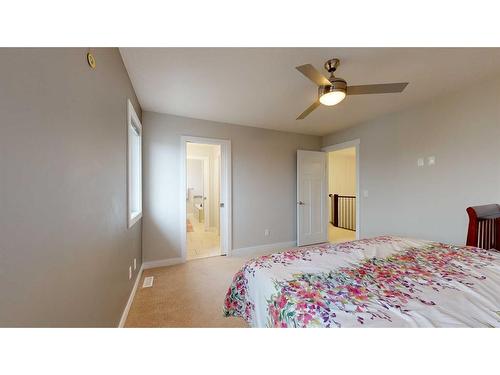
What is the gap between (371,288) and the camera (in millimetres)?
871

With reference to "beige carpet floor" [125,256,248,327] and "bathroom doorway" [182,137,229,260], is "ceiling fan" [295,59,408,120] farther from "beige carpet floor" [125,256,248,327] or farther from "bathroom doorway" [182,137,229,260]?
"beige carpet floor" [125,256,248,327]

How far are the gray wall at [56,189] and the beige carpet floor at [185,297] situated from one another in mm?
423

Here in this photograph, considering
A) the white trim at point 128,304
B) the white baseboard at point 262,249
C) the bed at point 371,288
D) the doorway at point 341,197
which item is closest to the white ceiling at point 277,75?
the bed at point 371,288

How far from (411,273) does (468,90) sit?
2471mm

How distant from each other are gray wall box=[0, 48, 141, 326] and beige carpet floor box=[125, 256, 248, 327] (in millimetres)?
423

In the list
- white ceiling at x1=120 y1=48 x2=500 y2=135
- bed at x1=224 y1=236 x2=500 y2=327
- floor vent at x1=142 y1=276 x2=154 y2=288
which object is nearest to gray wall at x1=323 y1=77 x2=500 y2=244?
white ceiling at x1=120 y1=48 x2=500 y2=135

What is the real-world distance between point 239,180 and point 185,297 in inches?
77.3

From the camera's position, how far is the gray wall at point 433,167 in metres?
1.99

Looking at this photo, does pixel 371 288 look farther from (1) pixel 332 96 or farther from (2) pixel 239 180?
(2) pixel 239 180

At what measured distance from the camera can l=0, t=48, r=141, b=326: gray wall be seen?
0.55 meters

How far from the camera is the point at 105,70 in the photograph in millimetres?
1291
